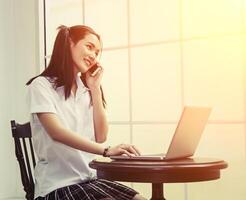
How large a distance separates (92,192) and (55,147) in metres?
0.26

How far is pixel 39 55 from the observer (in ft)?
9.94

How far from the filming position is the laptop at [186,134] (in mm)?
1481

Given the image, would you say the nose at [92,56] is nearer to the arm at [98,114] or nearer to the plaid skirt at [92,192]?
the arm at [98,114]

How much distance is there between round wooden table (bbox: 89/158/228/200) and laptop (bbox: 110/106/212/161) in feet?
0.13

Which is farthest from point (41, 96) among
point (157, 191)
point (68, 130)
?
point (157, 191)

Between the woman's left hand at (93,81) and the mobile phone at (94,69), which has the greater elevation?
the mobile phone at (94,69)

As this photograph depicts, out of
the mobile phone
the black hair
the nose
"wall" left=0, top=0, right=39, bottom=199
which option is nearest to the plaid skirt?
the black hair

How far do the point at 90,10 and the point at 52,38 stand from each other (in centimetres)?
38

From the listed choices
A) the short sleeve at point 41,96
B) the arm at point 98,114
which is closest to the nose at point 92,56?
the arm at point 98,114

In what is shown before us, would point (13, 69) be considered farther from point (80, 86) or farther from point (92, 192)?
point (92, 192)

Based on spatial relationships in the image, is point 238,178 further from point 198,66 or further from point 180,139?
point 180,139

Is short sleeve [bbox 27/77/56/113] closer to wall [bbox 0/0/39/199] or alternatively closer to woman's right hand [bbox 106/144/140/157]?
woman's right hand [bbox 106/144/140/157]

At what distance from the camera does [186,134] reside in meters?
1.54

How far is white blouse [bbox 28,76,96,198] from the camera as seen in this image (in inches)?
70.4
